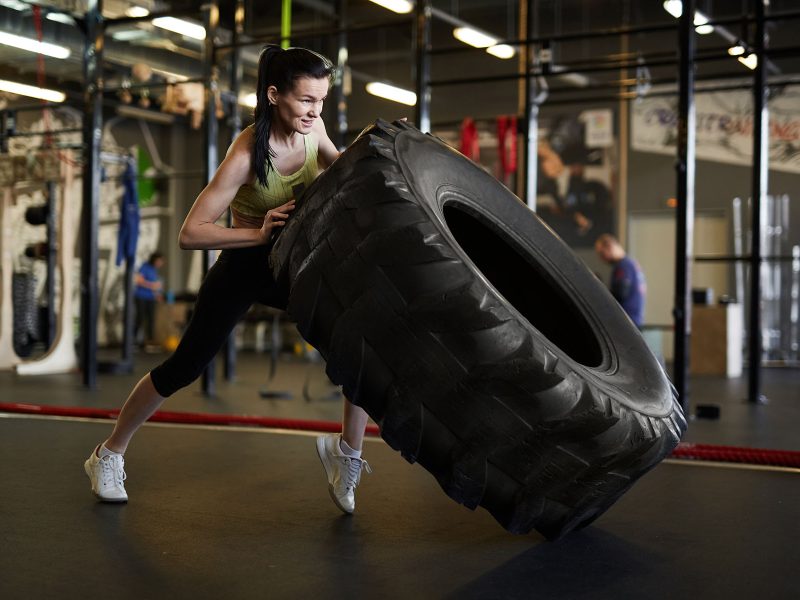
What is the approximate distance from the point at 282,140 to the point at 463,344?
846 mm

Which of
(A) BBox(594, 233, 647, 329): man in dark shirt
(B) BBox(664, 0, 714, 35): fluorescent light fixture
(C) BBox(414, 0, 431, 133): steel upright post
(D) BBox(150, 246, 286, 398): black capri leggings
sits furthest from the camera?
(A) BBox(594, 233, 647, 329): man in dark shirt

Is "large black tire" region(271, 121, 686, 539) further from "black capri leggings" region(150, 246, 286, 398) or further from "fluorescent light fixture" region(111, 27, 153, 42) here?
"fluorescent light fixture" region(111, 27, 153, 42)

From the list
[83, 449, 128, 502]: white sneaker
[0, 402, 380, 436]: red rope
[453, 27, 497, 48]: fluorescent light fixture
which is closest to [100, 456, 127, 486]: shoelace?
[83, 449, 128, 502]: white sneaker

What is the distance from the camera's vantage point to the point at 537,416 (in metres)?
1.92

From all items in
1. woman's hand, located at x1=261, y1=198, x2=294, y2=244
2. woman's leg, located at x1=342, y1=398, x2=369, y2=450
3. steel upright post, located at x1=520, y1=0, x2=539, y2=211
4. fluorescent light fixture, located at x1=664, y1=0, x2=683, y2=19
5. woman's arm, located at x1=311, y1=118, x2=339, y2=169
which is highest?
fluorescent light fixture, located at x1=664, y1=0, x2=683, y2=19

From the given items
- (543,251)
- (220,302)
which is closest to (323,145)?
(220,302)

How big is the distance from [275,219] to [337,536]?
2.52ft

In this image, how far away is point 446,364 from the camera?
1916 mm

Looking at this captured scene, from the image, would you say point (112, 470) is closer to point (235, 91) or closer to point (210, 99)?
point (210, 99)

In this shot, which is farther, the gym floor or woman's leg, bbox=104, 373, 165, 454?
woman's leg, bbox=104, 373, 165, 454

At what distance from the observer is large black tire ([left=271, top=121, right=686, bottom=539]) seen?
1.91m

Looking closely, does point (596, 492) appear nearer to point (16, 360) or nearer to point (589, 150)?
point (16, 360)

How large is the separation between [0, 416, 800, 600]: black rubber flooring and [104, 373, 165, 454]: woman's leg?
0.57 feet

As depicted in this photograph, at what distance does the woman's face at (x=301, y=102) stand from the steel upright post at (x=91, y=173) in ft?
14.7
